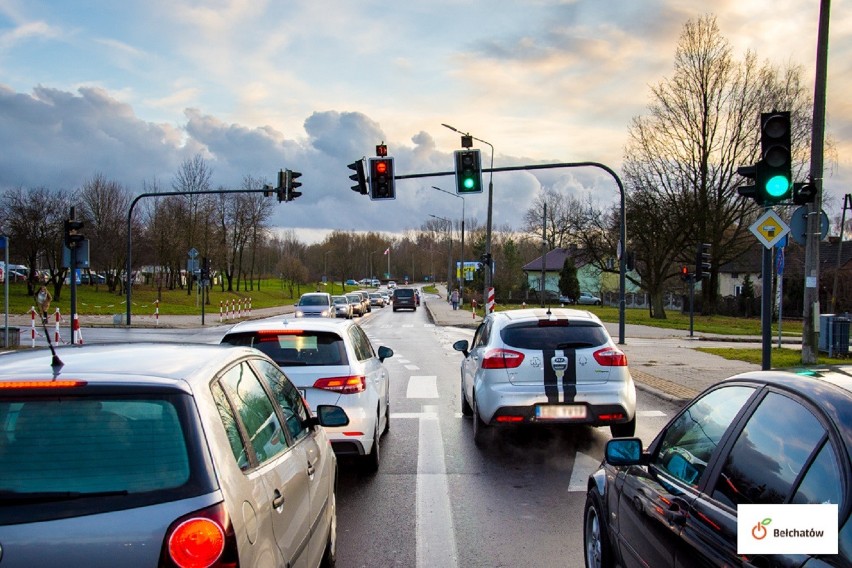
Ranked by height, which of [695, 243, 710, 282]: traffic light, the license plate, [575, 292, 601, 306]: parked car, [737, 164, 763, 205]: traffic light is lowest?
[575, 292, 601, 306]: parked car

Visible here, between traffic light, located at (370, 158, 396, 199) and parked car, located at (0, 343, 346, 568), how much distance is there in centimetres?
1934

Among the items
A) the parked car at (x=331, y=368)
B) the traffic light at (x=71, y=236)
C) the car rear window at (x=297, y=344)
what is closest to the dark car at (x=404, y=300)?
the traffic light at (x=71, y=236)

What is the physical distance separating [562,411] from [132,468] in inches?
252

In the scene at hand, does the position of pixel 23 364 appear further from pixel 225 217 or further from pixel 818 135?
pixel 225 217

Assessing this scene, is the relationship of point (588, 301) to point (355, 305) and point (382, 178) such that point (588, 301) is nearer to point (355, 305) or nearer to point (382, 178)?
point (355, 305)

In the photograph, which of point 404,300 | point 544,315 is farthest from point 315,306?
point 544,315

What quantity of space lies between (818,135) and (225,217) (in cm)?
6876

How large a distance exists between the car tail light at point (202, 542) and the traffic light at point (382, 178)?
65.8 ft

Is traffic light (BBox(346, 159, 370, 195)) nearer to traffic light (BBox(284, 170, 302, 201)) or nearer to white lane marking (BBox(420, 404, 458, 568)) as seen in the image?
traffic light (BBox(284, 170, 302, 201))

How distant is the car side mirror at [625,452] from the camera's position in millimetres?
3668

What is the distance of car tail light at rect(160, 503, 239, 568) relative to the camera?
8.03 feet

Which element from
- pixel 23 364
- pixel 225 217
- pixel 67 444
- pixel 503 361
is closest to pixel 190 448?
pixel 67 444

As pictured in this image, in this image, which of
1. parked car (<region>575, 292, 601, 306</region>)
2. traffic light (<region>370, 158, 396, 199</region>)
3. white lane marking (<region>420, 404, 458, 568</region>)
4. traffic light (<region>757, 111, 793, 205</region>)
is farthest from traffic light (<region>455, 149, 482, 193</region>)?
parked car (<region>575, 292, 601, 306</region>)

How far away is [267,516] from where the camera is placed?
304 cm
